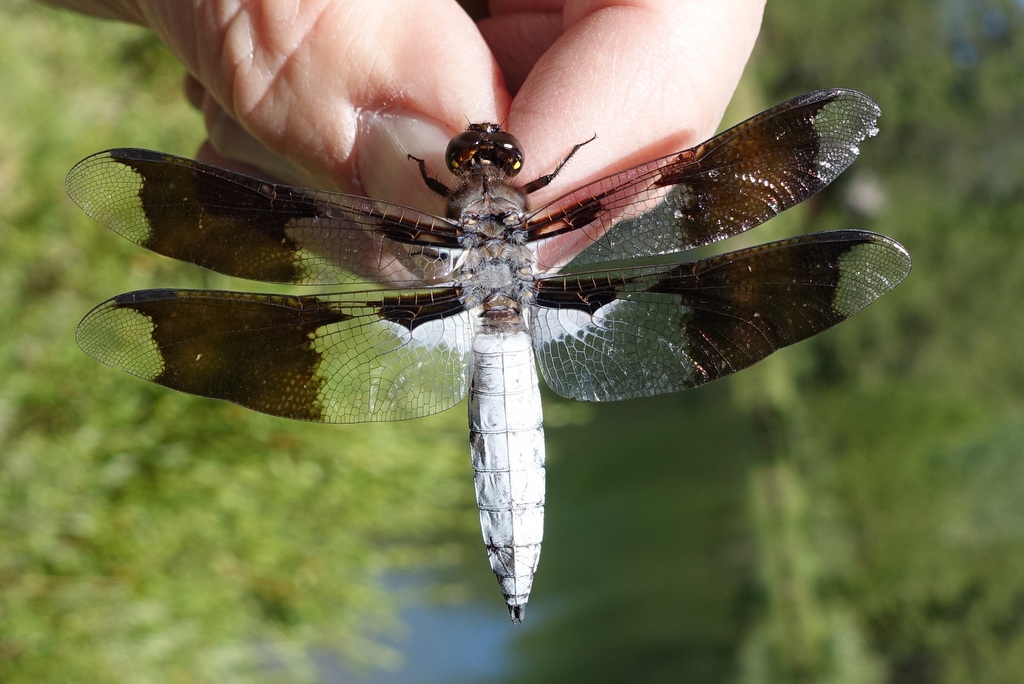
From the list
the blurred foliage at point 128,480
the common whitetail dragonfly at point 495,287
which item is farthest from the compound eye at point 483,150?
the blurred foliage at point 128,480

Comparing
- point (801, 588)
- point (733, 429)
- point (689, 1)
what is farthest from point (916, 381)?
point (689, 1)

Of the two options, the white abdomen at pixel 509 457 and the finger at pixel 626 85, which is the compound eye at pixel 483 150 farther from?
the white abdomen at pixel 509 457

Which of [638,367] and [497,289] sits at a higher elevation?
[497,289]

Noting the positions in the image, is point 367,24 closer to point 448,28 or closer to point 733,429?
point 448,28

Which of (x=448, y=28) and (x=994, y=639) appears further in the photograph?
(x=994, y=639)

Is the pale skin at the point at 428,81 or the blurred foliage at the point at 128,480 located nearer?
the pale skin at the point at 428,81

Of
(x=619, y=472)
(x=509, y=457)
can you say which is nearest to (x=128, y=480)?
(x=509, y=457)
